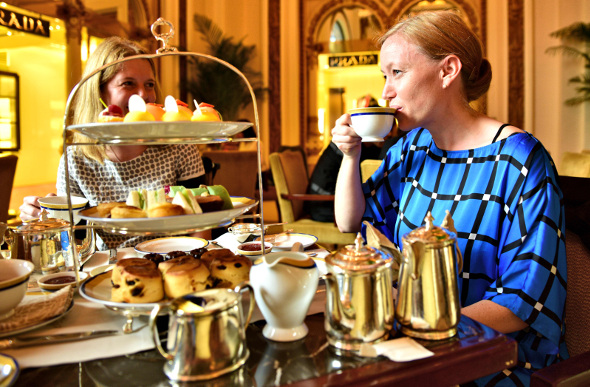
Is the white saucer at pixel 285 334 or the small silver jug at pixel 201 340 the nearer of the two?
the small silver jug at pixel 201 340

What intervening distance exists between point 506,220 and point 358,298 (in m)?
0.65

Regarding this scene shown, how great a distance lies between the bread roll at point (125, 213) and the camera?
0.75 meters

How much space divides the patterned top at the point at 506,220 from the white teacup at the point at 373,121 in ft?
1.11

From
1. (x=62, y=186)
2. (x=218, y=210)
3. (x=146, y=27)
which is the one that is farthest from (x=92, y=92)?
(x=146, y=27)

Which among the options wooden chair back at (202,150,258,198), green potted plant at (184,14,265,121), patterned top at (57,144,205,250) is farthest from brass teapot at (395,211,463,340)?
green potted plant at (184,14,265,121)

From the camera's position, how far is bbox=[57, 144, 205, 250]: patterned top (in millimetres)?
1780

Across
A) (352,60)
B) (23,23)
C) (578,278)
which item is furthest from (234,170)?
(352,60)

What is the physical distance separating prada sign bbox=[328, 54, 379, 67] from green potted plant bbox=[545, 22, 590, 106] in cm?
282

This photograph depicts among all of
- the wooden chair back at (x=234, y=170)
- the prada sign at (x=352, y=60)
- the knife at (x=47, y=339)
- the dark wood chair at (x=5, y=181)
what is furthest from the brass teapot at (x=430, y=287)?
the prada sign at (x=352, y=60)

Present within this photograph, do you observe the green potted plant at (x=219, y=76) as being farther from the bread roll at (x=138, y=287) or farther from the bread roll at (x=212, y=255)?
the bread roll at (x=138, y=287)

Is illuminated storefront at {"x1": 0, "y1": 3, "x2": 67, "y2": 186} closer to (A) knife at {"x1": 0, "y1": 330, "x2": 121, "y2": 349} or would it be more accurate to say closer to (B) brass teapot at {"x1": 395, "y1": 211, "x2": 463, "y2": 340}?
(A) knife at {"x1": 0, "y1": 330, "x2": 121, "y2": 349}

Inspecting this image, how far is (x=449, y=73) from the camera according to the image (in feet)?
4.18

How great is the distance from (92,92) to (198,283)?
1.34m

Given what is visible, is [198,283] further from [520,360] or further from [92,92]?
[92,92]
